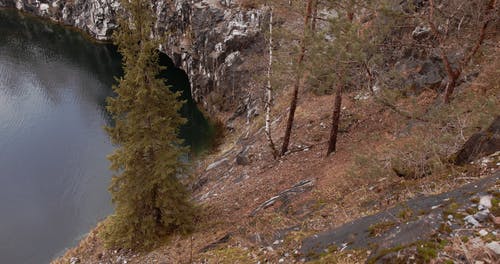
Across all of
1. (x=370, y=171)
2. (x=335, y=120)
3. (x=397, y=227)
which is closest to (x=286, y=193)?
(x=335, y=120)

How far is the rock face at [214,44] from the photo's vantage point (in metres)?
37.2

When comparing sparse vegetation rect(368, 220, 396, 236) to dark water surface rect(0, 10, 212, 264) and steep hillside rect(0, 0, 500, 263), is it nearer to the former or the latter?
steep hillside rect(0, 0, 500, 263)

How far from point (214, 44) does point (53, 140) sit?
56.9 feet

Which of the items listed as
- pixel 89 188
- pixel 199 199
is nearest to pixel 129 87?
pixel 199 199

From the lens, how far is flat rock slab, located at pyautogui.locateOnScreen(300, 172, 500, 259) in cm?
682

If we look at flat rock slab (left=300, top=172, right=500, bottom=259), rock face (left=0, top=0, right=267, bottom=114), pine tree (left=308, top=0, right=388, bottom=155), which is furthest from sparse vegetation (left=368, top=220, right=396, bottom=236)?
rock face (left=0, top=0, right=267, bottom=114)

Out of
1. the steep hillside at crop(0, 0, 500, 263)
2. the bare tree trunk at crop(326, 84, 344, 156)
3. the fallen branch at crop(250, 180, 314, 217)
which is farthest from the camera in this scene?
the bare tree trunk at crop(326, 84, 344, 156)

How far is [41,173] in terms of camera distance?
3216 cm

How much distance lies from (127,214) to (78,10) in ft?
199

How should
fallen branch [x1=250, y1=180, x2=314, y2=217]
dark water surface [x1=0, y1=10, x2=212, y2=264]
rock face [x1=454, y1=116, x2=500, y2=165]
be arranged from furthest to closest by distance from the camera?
dark water surface [x1=0, y1=10, x2=212, y2=264] < fallen branch [x1=250, y1=180, x2=314, y2=217] < rock face [x1=454, y1=116, x2=500, y2=165]

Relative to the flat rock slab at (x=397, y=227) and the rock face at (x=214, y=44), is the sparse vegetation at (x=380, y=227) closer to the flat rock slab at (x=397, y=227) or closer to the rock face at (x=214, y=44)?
the flat rock slab at (x=397, y=227)

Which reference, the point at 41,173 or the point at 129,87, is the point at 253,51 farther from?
the point at 129,87

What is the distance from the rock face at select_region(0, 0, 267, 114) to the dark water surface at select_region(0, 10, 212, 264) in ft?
9.37

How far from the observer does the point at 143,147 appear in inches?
602
